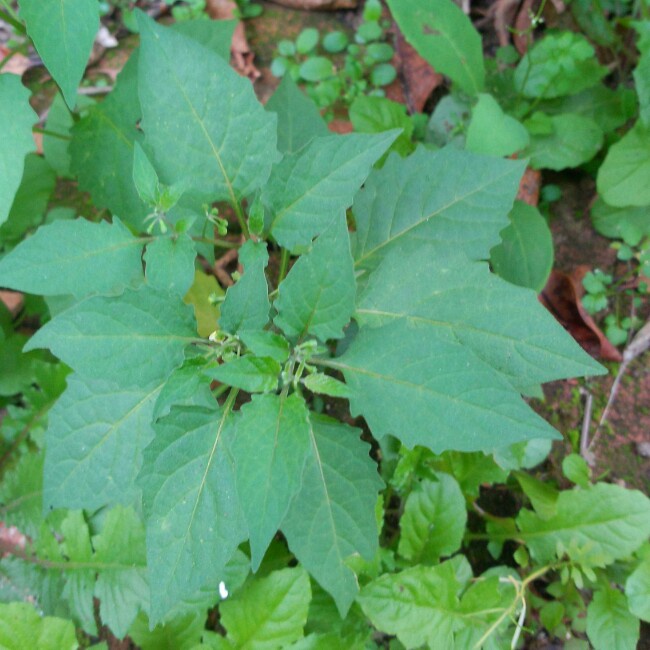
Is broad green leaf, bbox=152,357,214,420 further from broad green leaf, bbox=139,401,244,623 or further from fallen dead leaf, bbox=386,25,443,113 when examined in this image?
fallen dead leaf, bbox=386,25,443,113

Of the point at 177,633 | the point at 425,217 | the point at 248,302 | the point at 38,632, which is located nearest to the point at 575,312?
the point at 425,217

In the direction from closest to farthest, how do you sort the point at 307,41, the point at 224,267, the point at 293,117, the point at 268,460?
the point at 268,460 < the point at 293,117 < the point at 224,267 < the point at 307,41

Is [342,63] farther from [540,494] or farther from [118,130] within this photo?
[540,494]

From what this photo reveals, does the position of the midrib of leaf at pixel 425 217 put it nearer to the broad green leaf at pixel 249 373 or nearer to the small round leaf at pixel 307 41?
the broad green leaf at pixel 249 373

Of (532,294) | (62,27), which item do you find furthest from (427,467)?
(62,27)

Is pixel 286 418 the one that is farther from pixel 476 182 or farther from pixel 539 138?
pixel 539 138

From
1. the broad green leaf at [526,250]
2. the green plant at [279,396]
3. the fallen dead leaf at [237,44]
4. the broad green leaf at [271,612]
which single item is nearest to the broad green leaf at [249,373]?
the green plant at [279,396]
